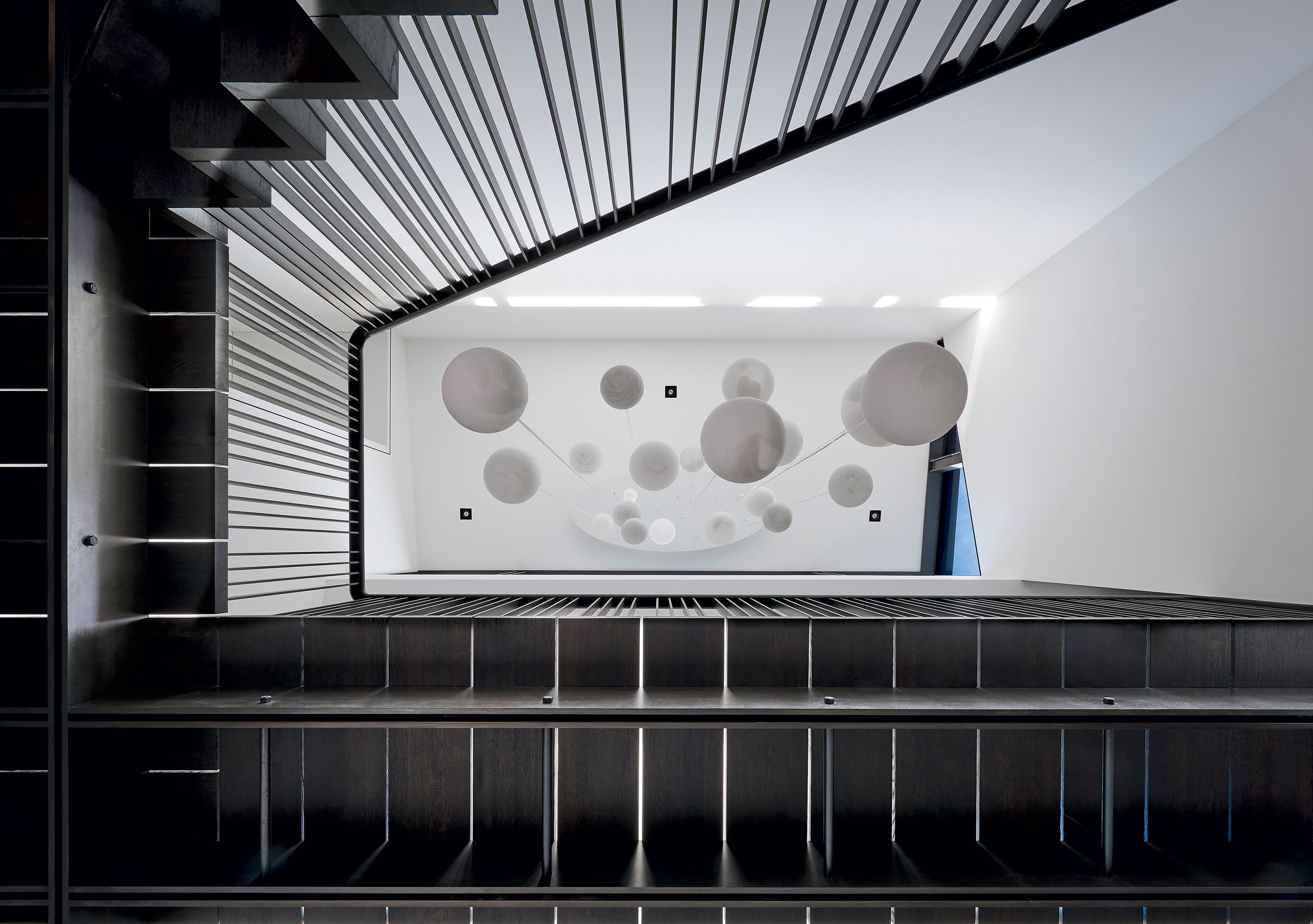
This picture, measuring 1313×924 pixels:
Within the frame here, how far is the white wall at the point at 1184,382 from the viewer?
11.3 ft

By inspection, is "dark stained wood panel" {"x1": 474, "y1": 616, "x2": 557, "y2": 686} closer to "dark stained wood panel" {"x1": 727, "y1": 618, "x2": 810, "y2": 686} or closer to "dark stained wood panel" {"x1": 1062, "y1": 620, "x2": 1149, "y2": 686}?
"dark stained wood panel" {"x1": 727, "y1": 618, "x2": 810, "y2": 686}

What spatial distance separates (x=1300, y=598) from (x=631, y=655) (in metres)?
3.18

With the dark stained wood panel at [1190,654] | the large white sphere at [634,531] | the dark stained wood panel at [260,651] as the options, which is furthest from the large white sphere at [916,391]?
the large white sphere at [634,531]

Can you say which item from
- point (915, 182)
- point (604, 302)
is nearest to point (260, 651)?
point (915, 182)

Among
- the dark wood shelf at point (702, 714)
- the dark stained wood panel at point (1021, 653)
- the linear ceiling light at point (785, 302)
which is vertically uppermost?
the linear ceiling light at point (785, 302)

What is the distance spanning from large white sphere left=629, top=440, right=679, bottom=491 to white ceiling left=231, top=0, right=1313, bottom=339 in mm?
1117

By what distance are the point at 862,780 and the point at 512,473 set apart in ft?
6.54

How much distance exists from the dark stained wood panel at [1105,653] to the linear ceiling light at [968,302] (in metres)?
4.83

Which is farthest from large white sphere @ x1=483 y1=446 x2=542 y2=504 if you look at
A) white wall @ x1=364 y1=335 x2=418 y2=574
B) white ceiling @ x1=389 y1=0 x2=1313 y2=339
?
white wall @ x1=364 y1=335 x2=418 y2=574

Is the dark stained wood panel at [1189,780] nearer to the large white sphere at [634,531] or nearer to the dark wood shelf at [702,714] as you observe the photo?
the dark wood shelf at [702,714]

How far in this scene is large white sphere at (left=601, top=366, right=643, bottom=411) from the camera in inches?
151

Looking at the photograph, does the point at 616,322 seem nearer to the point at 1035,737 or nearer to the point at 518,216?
the point at 518,216

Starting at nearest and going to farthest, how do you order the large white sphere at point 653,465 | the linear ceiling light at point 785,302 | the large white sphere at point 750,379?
1. the large white sphere at point 750,379
2. the large white sphere at point 653,465
3. the linear ceiling light at point 785,302

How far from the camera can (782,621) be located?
7.95ft
